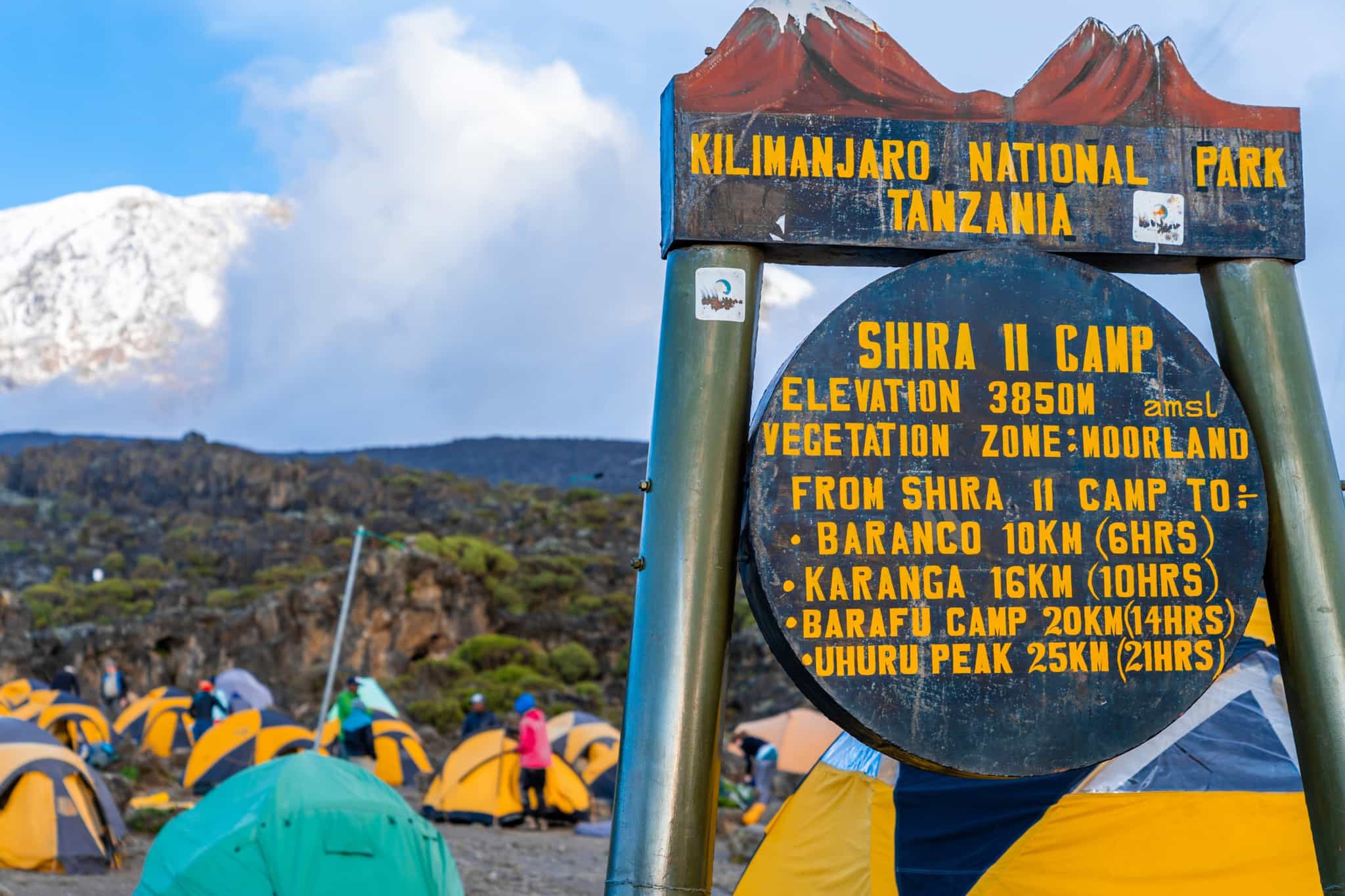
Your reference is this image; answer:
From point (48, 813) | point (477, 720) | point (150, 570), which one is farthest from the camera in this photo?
point (150, 570)

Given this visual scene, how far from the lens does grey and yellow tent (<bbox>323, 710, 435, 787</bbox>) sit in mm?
17609

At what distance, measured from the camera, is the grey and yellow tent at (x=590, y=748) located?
54.0 ft

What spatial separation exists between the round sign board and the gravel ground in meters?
7.19

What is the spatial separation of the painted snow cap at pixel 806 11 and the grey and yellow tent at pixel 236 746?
13.0m

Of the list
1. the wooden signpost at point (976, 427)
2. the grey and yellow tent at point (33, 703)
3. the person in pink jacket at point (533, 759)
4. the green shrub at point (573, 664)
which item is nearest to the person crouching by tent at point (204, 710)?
the grey and yellow tent at point (33, 703)

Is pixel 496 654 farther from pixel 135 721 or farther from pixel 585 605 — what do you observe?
pixel 135 721

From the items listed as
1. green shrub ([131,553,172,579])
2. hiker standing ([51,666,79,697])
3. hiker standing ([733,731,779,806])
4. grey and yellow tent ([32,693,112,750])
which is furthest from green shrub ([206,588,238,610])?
hiker standing ([733,731,779,806])

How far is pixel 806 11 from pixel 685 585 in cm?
175

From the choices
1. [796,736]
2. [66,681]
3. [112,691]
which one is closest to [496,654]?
[112,691]

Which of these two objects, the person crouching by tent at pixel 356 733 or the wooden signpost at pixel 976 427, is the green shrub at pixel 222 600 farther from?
the wooden signpost at pixel 976 427

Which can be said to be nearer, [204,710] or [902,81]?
[902,81]

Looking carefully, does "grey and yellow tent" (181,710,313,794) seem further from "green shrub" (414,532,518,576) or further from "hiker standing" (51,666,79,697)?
"green shrub" (414,532,518,576)

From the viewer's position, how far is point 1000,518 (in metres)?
3.72

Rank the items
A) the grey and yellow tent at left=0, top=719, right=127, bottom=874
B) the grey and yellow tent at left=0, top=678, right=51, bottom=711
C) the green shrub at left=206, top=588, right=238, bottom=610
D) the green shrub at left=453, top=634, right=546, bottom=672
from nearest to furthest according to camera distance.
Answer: the grey and yellow tent at left=0, top=719, right=127, bottom=874
the grey and yellow tent at left=0, top=678, right=51, bottom=711
the green shrub at left=453, top=634, right=546, bottom=672
the green shrub at left=206, top=588, right=238, bottom=610
